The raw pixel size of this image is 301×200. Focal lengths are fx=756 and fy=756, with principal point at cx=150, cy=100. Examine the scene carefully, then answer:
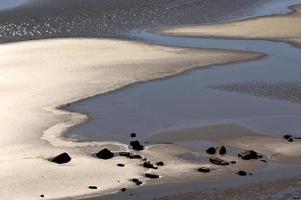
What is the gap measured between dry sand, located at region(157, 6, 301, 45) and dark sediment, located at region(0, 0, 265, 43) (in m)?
2.04

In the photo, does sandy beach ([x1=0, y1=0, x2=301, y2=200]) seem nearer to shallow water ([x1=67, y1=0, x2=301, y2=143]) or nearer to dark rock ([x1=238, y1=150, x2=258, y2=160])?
dark rock ([x1=238, y1=150, x2=258, y2=160])

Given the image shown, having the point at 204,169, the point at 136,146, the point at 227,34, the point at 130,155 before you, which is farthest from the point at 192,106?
the point at 227,34

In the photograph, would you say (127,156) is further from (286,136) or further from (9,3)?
(9,3)

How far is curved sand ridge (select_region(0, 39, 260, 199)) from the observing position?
1319 centimetres

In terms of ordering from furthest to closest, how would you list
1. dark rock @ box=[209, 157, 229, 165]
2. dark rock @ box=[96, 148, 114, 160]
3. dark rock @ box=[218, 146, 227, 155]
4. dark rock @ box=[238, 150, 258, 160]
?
1. dark rock @ box=[218, 146, 227, 155]
2. dark rock @ box=[96, 148, 114, 160]
3. dark rock @ box=[238, 150, 258, 160]
4. dark rock @ box=[209, 157, 229, 165]

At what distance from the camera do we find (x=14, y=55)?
25688 millimetres

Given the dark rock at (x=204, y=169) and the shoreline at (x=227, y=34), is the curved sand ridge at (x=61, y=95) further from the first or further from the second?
the shoreline at (x=227, y=34)

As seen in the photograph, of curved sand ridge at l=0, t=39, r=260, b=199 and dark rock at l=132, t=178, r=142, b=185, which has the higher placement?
curved sand ridge at l=0, t=39, r=260, b=199

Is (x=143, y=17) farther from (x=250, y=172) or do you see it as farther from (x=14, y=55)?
(x=250, y=172)

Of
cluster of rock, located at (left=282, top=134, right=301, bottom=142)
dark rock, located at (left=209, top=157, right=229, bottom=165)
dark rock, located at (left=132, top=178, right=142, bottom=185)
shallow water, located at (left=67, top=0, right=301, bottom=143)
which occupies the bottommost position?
Result: dark rock, located at (left=132, top=178, right=142, bottom=185)

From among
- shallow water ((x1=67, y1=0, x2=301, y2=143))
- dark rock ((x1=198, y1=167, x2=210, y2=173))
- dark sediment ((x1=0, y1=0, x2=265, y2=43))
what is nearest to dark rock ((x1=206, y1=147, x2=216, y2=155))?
dark rock ((x1=198, y1=167, x2=210, y2=173))

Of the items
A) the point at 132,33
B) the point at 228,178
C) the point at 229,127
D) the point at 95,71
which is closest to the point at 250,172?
the point at 228,178

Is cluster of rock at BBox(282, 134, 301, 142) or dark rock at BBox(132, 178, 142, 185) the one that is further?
cluster of rock at BBox(282, 134, 301, 142)

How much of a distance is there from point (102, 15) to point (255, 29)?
8.27 metres
